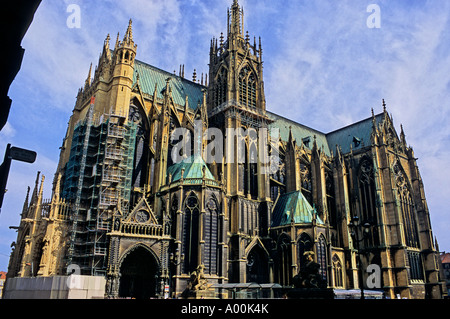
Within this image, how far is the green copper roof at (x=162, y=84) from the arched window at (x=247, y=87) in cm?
540

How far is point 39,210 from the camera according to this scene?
110 ft

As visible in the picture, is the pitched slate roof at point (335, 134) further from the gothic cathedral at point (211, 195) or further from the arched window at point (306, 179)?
the arched window at point (306, 179)

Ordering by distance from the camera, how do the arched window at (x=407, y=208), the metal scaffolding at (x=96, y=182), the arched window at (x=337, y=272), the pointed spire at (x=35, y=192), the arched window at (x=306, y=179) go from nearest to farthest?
the metal scaffolding at (x=96, y=182)
the pointed spire at (x=35, y=192)
the arched window at (x=337, y=272)
the arched window at (x=306, y=179)
the arched window at (x=407, y=208)

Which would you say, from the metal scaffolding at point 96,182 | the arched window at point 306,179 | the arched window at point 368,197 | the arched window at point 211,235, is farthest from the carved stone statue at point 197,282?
the arched window at point 368,197

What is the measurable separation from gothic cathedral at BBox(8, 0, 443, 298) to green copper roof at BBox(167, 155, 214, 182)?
0.68 ft

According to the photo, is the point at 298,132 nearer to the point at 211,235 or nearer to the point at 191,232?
the point at 211,235

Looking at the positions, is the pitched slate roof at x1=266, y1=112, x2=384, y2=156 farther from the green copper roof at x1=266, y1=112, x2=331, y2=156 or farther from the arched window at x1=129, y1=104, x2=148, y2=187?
the arched window at x1=129, y1=104, x2=148, y2=187

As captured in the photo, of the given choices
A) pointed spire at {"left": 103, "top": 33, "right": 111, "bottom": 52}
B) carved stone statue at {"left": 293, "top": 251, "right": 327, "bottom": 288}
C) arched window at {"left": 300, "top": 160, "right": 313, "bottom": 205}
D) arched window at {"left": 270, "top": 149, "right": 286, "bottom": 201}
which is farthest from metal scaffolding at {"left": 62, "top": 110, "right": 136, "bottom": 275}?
arched window at {"left": 300, "top": 160, "right": 313, "bottom": 205}

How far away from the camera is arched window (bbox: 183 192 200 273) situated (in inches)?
1257

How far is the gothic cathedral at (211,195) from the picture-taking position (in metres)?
31.0

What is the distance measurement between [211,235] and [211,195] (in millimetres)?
3552

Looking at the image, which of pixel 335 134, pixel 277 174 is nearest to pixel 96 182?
pixel 277 174

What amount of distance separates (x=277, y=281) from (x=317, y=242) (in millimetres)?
5593
